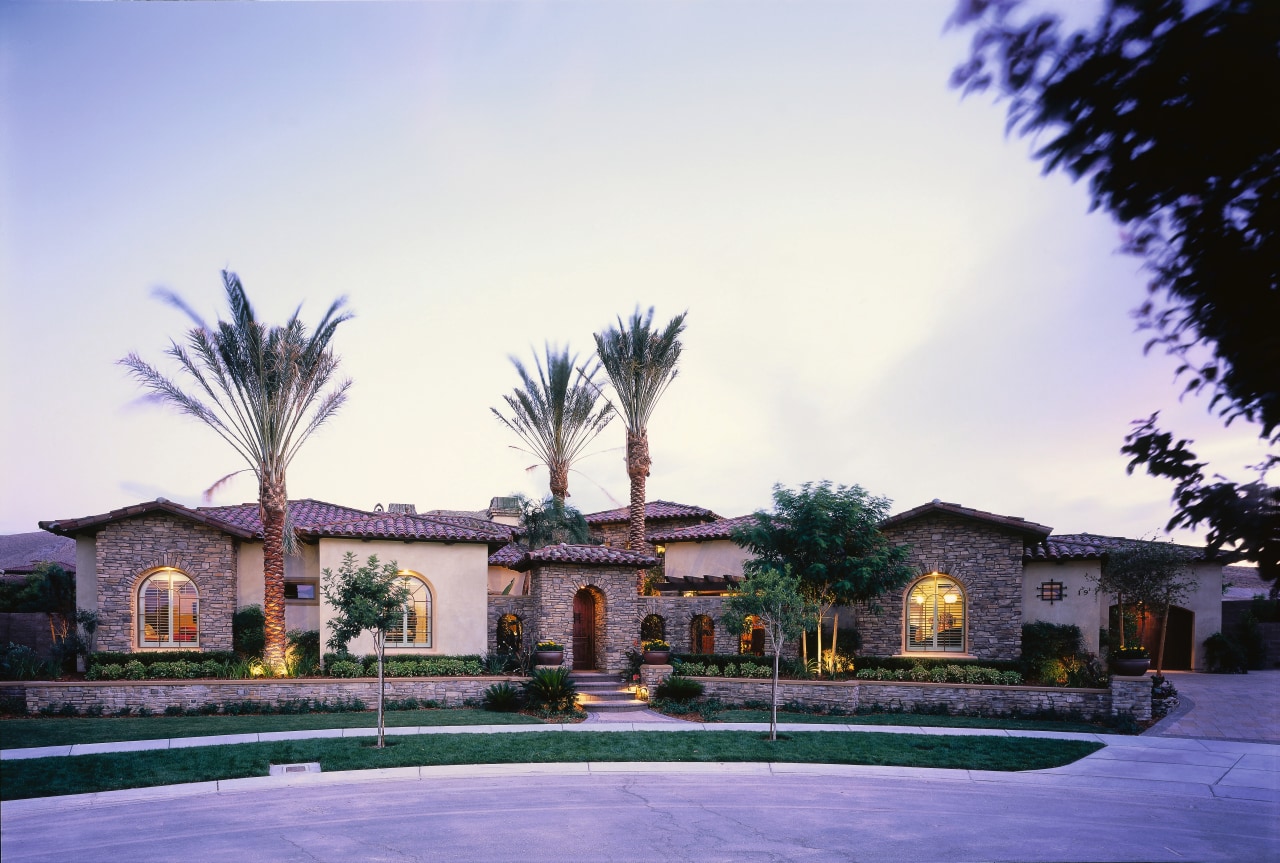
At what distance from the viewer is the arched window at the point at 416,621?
2162cm

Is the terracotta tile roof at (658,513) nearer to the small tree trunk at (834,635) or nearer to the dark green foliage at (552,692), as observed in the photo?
the small tree trunk at (834,635)

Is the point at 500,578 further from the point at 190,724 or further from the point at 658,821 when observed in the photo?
the point at 658,821

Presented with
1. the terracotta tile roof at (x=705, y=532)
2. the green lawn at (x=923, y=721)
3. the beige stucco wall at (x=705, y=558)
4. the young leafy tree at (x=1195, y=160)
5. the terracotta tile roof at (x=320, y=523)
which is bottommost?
the green lawn at (x=923, y=721)

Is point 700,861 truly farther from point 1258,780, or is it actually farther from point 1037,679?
point 1037,679

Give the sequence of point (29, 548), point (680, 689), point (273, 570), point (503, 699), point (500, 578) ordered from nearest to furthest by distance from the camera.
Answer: point (503, 699) → point (680, 689) → point (273, 570) → point (500, 578) → point (29, 548)

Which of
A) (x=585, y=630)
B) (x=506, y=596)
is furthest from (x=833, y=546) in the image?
(x=506, y=596)

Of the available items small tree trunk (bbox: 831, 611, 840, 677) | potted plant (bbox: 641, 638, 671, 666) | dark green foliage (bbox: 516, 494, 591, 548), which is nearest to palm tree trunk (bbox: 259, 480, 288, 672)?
potted plant (bbox: 641, 638, 671, 666)

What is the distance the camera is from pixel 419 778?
37.8 ft

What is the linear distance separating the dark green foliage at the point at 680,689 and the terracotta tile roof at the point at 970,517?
6.53 meters

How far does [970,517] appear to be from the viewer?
66.8 feet

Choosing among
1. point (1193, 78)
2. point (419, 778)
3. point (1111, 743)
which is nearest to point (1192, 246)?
point (1193, 78)

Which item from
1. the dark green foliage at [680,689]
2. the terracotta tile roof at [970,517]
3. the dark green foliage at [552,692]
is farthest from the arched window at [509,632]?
the terracotta tile roof at [970,517]

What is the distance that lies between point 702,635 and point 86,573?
1692 cm

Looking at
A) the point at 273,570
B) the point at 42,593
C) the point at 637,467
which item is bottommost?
the point at 42,593
